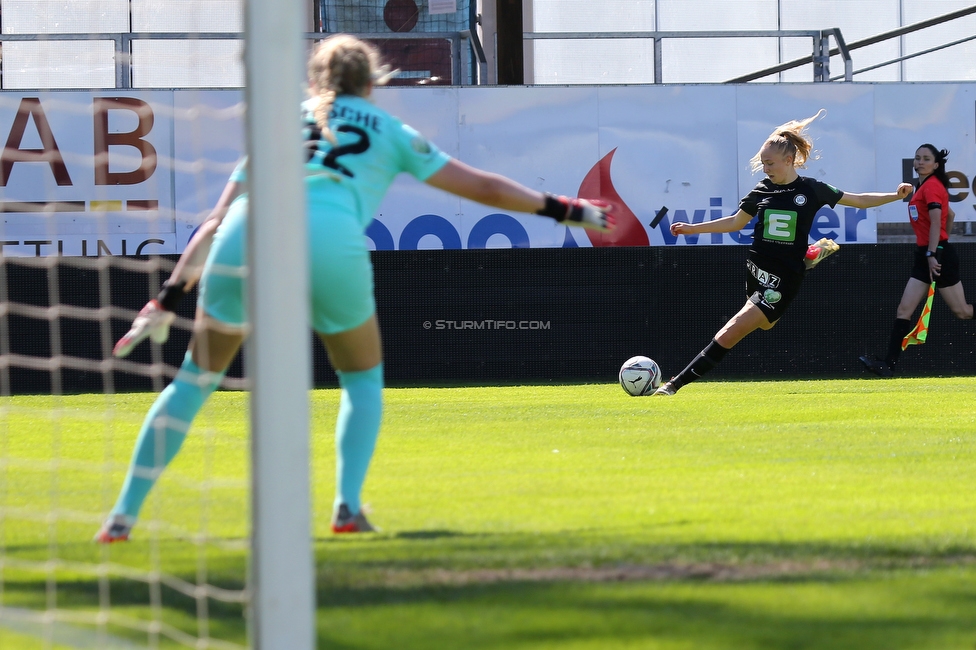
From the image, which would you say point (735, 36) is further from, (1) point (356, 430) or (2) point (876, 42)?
(1) point (356, 430)

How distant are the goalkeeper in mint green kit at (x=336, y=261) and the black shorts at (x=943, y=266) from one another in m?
9.24

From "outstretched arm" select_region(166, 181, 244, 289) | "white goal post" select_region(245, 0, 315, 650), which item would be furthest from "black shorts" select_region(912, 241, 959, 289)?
"white goal post" select_region(245, 0, 315, 650)

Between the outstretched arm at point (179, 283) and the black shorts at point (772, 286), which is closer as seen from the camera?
the outstretched arm at point (179, 283)

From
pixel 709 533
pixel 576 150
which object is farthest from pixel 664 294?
pixel 709 533

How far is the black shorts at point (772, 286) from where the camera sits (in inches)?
409

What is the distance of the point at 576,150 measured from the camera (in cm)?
1477

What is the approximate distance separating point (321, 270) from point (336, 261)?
0.19 feet

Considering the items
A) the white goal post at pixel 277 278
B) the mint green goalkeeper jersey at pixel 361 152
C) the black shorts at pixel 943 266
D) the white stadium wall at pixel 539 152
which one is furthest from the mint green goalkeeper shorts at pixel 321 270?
the white stadium wall at pixel 539 152

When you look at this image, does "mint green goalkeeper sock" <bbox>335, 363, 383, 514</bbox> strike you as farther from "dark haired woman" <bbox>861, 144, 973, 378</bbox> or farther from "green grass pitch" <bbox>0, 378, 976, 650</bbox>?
"dark haired woman" <bbox>861, 144, 973, 378</bbox>

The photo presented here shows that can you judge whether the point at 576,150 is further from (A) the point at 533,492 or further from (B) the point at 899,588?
(B) the point at 899,588

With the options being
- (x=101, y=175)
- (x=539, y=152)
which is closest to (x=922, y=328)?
(x=539, y=152)

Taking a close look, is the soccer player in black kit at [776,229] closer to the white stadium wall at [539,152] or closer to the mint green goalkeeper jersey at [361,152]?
the white stadium wall at [539,152]

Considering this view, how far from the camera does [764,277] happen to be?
413 inches

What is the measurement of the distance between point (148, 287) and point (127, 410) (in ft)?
11.1
